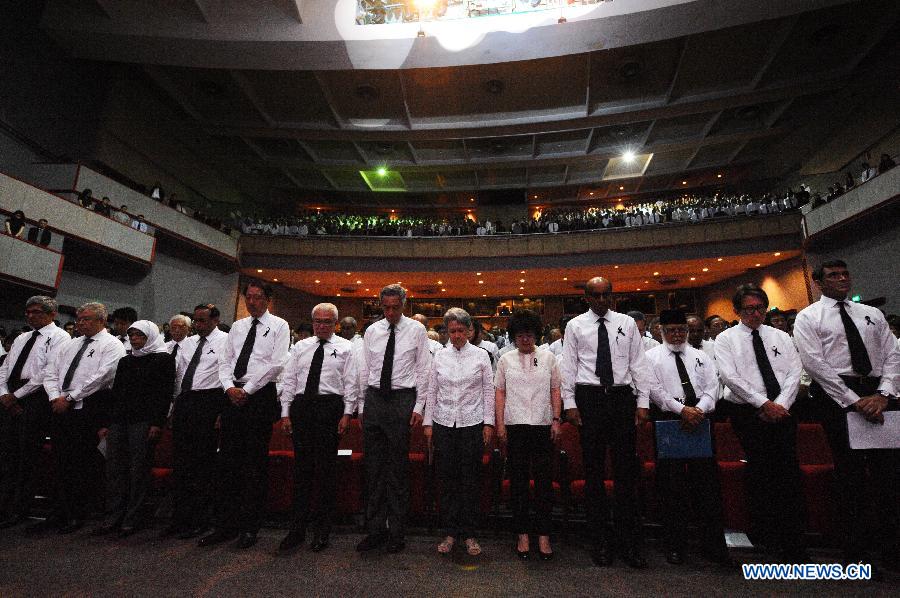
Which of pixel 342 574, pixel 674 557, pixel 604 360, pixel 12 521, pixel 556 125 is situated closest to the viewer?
pixel 342 574

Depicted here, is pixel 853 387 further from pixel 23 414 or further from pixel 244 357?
pixel 23 414

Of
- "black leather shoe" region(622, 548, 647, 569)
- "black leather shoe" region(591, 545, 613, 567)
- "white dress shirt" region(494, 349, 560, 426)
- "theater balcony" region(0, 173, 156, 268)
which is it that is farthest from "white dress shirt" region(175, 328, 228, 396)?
"theater balcony" region(0, 173, 156, 268)

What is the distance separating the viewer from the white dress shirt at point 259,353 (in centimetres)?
315

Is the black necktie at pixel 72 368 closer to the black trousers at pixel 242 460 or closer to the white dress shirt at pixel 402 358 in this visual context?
the black trousers at pixel 242 460

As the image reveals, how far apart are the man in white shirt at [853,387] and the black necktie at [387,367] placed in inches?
109

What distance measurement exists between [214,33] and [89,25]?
2.95 m

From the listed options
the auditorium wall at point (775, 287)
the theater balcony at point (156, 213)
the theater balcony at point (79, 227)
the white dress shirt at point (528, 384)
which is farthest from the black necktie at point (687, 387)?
the theater balcony at point (156, 213)

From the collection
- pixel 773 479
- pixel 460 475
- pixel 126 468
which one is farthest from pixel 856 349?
pixel 126 468

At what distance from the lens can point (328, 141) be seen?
1698cm

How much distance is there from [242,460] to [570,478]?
2.60 m

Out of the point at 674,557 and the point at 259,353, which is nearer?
the point at 674,557

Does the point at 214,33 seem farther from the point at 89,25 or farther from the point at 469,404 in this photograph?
the point at 469,404

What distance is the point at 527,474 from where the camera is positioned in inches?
111

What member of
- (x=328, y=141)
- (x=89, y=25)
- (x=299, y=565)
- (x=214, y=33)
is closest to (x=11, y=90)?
(x=89, y=25)
